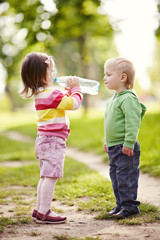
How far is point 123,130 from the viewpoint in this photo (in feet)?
10.9

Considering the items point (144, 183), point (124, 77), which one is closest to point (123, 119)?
point (124, 77)

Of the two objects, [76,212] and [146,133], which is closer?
[76,212]

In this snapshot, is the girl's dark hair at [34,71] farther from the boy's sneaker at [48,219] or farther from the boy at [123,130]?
the boy's sneaker at [48,219]

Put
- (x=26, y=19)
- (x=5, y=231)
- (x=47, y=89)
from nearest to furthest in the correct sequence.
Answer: (x=5, y=231) → (x=47, y=89) → (x=26, y=19)

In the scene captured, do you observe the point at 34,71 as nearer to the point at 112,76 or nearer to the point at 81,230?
the point at 112,76

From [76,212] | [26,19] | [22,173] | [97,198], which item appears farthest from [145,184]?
[26,19]

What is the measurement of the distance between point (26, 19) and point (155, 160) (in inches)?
287

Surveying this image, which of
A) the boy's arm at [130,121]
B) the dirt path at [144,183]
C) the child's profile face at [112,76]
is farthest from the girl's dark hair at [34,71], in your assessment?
the dirt path at [144,183]

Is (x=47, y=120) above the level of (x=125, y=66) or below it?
below

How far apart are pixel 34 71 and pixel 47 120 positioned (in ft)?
1.70

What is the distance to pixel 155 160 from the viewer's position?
6.21m

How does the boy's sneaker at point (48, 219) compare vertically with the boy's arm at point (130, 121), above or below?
below

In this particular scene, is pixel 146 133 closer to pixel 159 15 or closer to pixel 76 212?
pixel 159 15

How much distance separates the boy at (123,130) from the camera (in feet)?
10.7
